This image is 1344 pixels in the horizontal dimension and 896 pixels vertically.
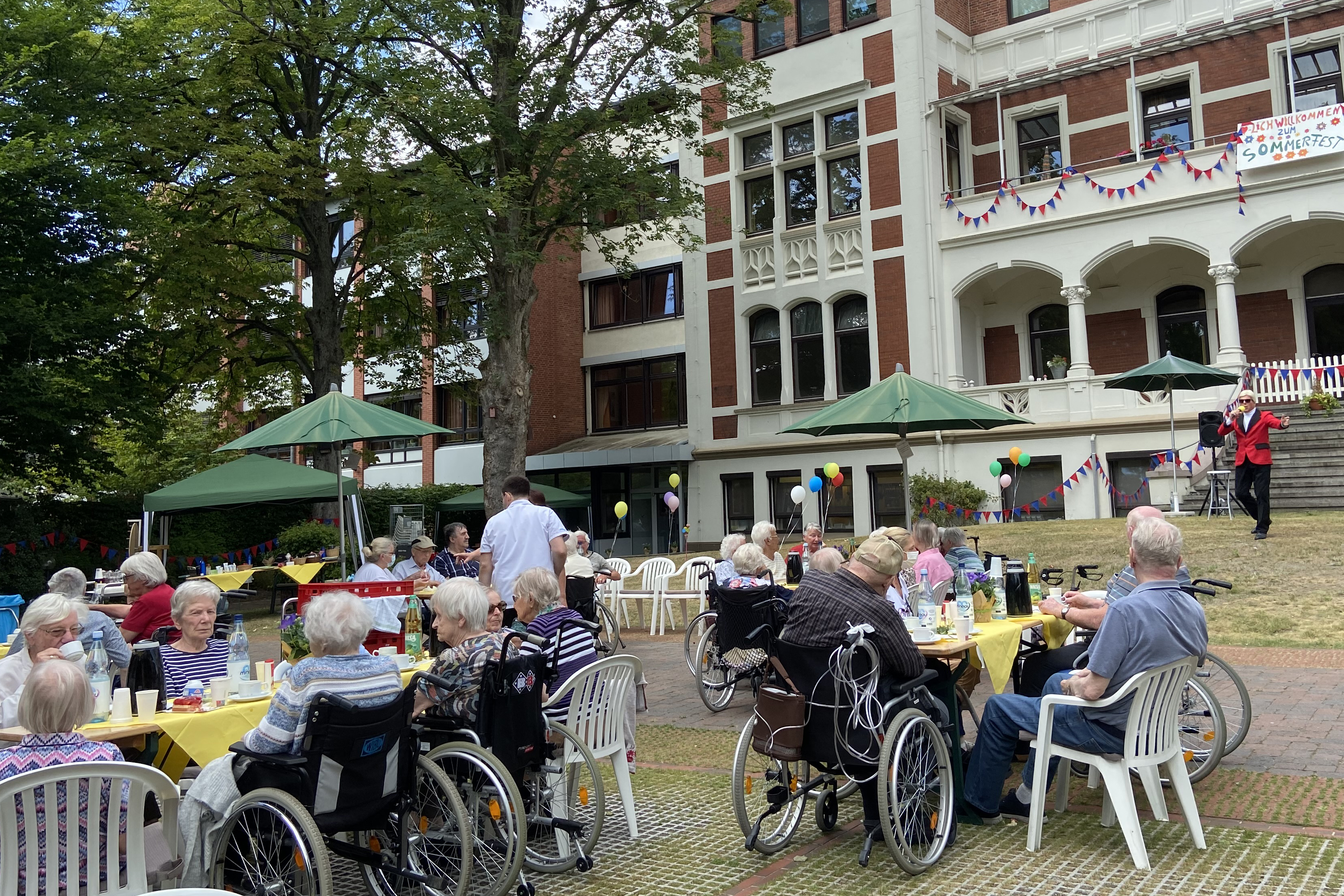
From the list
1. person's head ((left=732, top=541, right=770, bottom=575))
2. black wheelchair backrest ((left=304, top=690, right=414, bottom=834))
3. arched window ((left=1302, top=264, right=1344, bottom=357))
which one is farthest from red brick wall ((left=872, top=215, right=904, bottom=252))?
black wheelchair backrest ((left=304, top=690, right=414, bottom=834))

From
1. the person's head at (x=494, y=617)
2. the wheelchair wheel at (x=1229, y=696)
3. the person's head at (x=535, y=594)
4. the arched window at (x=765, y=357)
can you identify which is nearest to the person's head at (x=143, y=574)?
the person's head at (x=494, y=617)

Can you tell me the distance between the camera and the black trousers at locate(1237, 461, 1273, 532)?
13617 mm

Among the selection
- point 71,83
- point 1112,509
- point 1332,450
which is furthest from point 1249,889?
point 71,83

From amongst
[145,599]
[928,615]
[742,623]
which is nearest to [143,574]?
[145,599]

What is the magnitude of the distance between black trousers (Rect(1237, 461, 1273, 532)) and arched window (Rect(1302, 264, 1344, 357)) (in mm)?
7297

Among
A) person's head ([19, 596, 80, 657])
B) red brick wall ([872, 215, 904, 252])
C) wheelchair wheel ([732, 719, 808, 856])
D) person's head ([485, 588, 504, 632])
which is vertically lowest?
wheelchair wheel ([732, 719, 808, 856])

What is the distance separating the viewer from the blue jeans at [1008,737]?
470cm

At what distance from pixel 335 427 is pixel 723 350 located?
54.8ft

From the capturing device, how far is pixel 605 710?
16.8ft

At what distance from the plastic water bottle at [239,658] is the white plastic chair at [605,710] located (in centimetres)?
152

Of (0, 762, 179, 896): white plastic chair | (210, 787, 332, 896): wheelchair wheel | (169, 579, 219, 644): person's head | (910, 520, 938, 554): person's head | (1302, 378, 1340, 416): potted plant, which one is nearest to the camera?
(0, 762, 179, 896): white plastic chair

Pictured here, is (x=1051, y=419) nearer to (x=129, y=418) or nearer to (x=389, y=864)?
(x=129, y=418)

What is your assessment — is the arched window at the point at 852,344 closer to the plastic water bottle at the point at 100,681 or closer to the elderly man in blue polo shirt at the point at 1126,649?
the elderly man in blue polo shirt at the point at 1126,649

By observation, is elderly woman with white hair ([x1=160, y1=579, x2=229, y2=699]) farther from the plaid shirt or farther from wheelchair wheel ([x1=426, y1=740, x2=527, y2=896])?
the plaid shirt
